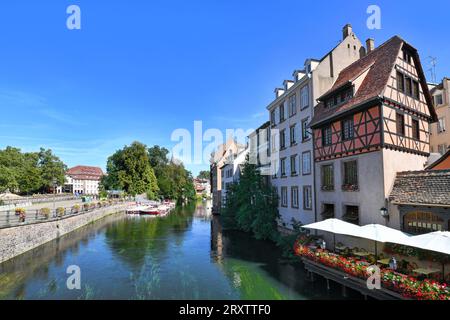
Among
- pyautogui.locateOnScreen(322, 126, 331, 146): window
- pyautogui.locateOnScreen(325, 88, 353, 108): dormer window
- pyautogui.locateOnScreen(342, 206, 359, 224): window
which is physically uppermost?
pyautogui.locateOnScreen(325, 88, 353, 108): dormer window

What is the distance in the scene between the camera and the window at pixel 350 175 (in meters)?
18.6

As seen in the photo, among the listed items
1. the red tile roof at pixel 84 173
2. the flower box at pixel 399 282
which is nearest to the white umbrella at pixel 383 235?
the flower box at pixel 399 282

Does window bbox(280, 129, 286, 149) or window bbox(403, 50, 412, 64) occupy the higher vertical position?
window bbox(403, 50, 412, 64)

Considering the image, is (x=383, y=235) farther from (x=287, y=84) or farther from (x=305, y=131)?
(x=287, y=84)

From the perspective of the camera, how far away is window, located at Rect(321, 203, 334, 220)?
21.0 m

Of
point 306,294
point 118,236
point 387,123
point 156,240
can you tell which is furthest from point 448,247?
point 118,236

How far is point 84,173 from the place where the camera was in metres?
160

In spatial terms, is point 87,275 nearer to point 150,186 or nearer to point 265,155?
point 265,155

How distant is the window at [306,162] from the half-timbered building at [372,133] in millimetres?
1544

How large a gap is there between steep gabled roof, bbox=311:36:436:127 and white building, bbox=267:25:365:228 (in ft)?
7.06

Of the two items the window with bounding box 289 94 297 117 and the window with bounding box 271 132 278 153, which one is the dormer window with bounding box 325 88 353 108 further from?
the window with bounding box 271 132 278 153

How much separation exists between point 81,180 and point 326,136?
158 metres

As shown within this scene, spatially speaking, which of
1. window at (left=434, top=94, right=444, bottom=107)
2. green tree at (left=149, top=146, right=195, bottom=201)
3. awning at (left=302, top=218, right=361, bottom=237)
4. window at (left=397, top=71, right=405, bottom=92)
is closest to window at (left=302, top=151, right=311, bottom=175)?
awning at (left=302, top=218, right=361, bottom=237)

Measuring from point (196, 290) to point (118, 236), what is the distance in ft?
74.0
